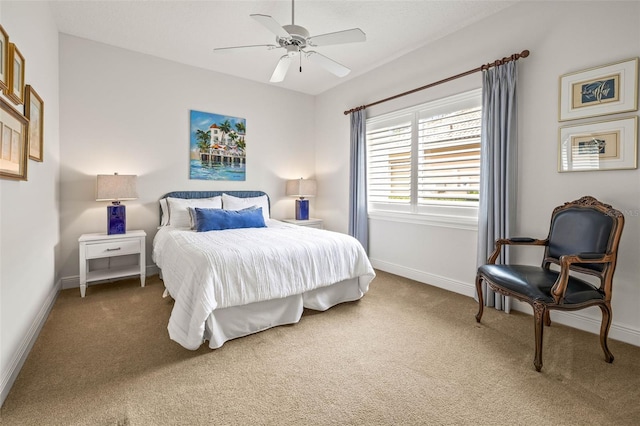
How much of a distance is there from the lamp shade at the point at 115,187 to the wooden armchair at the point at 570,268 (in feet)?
12.6

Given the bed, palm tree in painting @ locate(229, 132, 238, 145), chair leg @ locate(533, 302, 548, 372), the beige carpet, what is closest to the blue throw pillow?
the bed

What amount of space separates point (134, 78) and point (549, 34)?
15.2 feet

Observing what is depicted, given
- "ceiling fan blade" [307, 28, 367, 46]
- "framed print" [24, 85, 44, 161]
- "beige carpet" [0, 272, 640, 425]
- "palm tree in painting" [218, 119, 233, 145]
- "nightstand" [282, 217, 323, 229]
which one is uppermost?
"ceiling fan blade" [307, 28, 367, 46]

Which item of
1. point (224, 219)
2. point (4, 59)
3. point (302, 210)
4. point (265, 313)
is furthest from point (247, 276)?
point (302, 210)

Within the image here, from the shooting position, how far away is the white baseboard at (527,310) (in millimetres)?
2354

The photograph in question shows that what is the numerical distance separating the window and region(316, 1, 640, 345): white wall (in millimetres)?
193

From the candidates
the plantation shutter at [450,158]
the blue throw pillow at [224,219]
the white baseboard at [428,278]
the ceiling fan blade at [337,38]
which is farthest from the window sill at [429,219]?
the ceiling fan blade at [337,38]

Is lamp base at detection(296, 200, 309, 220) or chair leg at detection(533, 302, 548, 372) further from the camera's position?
lamp base at detection(296, 200, 309, 220)

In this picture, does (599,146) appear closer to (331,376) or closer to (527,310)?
(527,310)

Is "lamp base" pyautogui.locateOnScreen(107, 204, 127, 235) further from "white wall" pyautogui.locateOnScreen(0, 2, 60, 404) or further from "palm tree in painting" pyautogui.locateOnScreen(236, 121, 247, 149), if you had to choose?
"palm tree in painting" pyautogui.locateOnScreen(236, 121, 247, 149)

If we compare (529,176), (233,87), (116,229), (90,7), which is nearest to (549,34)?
(529,176)

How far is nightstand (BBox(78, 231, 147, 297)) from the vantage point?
330 cm

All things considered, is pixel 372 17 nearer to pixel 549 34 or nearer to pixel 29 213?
pixel 549 34


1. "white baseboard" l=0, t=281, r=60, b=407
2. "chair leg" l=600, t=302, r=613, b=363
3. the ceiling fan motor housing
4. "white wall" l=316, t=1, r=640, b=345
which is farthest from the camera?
the ceiling fan motor housing
